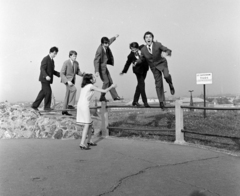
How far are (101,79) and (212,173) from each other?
16.2ft

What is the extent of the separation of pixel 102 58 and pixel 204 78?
32.1ft

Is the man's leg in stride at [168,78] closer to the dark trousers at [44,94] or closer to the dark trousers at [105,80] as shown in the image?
the dark trousers at [105,80]

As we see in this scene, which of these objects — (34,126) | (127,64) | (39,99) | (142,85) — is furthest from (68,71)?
(142,85)

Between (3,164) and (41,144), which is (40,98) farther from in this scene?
(3,164)

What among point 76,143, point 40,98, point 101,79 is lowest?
point 76,143

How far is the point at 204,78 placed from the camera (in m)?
16.2

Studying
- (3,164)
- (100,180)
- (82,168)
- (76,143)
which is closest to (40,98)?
(76,143)

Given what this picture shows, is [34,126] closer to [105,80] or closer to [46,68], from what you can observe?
[46,68]

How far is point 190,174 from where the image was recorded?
3.85 meters

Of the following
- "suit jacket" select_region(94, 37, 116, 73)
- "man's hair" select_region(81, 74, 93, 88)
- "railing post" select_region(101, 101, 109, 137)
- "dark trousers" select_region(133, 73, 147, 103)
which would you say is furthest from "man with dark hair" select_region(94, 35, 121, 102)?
"man's hair" select_region(81, 74, 93, 88)

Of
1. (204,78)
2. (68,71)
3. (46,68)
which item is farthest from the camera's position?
(204,78)

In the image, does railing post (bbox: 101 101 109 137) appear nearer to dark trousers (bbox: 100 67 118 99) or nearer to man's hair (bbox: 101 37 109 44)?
dark trousers (bbox: 100 67 118 99)

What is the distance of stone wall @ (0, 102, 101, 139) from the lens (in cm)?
764

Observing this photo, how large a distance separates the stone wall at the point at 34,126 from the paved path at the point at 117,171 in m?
1.47
